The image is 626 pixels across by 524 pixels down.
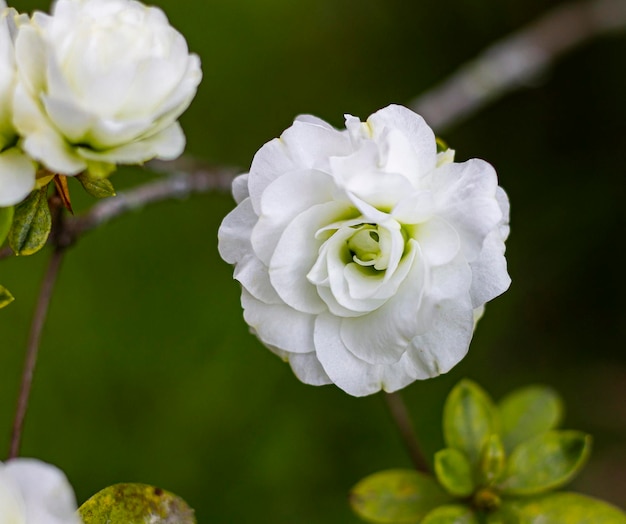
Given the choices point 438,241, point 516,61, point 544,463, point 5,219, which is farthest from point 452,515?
point 516,61

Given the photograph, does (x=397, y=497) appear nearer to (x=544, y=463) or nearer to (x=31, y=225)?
(x=544, y=463)

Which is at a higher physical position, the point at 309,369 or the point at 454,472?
the point at 309,369

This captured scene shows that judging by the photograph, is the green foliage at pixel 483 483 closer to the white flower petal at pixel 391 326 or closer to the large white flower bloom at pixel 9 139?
the white flower petal at pixel 391 326

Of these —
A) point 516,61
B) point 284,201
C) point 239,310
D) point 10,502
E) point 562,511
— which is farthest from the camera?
point 239,310

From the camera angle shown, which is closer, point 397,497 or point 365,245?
point 365,245

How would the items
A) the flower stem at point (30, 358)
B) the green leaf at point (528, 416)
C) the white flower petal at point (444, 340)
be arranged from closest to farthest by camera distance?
the white flower petal at point (444, 340) < the flower stem at point (30, 358) < the green leaf at point (528, 416)

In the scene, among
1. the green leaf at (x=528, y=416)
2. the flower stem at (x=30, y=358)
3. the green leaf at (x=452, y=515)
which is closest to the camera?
the flower stem at (x=30, y=358)

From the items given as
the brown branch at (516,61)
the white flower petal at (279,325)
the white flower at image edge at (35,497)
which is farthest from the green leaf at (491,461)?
the brown branch at (516,61)
